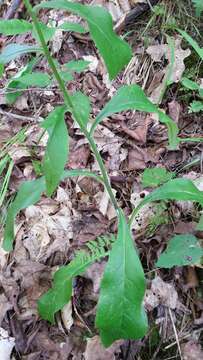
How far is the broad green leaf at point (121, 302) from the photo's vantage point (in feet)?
5.50

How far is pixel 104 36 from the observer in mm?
1425

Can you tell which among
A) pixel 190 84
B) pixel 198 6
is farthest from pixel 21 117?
pixel 198 6

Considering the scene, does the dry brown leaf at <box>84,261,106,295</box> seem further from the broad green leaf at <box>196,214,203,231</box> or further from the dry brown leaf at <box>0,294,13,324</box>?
the broad green leaf at <box>196,214,203,231</box>

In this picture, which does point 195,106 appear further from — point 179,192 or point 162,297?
point 162,297

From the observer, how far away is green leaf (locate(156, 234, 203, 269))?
2.13 m

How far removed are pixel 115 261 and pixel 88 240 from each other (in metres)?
0.74

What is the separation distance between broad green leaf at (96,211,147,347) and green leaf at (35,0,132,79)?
724 mm

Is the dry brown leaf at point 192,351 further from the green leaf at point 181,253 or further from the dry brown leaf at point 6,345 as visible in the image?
the dry brown leaf at point 6,345

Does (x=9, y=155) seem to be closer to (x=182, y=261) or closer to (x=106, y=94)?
(x=106, y=94)

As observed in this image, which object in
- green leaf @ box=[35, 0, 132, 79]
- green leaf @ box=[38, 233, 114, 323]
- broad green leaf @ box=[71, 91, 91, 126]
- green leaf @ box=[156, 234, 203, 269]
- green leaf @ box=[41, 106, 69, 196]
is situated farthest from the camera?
green leaf @ box=[156, 234, 203, 269]

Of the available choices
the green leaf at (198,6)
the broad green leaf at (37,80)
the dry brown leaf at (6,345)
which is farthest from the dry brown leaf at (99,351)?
the green leaf at (198,6)

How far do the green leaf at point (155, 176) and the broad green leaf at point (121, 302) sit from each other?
86 cm

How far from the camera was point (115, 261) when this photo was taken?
1717 mm

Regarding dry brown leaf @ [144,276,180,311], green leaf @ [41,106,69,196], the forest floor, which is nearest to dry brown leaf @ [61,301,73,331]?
the forest floor
